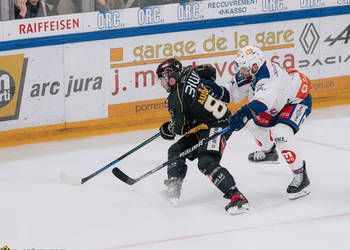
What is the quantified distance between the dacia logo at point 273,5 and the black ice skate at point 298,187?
9.82ft

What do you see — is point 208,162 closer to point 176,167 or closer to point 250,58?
point 176,167

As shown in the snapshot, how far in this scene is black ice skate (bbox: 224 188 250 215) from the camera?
479cm

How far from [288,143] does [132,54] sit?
258 centimetres

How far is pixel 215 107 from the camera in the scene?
16.5 feet

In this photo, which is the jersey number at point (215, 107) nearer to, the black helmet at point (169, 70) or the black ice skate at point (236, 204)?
the black helmet at point (169, 70)

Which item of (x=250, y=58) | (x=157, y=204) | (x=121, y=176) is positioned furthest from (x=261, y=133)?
(x=121, y=176)

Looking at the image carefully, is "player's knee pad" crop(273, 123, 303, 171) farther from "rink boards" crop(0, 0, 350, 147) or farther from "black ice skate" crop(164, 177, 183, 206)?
"rink boards" crop(0, 0, 350, 147)

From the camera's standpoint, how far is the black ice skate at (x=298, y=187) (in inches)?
200

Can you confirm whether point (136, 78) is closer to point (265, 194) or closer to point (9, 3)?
point (9, 3)

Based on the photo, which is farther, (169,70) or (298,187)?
(298,187)

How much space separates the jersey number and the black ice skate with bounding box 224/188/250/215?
560 millimetres

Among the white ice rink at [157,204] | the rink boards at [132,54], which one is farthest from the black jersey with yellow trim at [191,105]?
the rink boards at [132,54]

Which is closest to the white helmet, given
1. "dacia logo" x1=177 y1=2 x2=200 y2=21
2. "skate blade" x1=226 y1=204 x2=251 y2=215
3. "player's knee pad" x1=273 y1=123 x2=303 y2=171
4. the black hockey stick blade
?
"player's knee pad" x1=273 y1=123 x2=303 y2=171

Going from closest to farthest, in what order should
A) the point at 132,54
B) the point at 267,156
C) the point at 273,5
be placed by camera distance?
the point at 267,156 → the point at 132,54 → the point at 273,5
